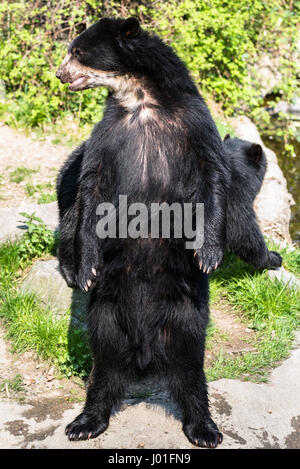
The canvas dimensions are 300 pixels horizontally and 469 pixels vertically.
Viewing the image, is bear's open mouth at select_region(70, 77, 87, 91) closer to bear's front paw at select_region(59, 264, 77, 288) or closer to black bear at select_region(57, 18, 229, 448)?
black bear at select_region(57, 18, 229, 448)

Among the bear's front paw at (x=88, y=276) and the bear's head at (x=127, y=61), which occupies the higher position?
the bear's head at (x=127, y=61)

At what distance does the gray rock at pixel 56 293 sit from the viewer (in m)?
4.52

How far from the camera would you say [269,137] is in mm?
10555

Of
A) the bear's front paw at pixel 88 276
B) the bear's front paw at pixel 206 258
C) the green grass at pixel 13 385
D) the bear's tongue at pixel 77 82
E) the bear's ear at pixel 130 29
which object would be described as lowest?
the green grass at pixel 13 385

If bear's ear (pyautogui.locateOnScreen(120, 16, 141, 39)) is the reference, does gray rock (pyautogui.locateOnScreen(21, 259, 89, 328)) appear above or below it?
below

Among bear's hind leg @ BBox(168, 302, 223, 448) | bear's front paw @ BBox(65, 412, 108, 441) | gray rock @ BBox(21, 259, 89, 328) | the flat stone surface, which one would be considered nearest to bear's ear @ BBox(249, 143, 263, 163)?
gray rock @ BBox(21, 259, 89, 328)

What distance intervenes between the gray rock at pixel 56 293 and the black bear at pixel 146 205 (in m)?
1.18

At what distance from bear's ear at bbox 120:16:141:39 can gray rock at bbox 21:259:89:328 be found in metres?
2.19

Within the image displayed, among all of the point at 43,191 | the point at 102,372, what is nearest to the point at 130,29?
the point at 102,372

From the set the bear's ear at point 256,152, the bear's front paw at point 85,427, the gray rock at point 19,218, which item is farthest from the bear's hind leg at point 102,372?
the bear's ear at point 256,152

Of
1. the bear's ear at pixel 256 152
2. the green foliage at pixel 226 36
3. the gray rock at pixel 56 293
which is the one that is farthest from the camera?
the green foliage at pixel 226 36

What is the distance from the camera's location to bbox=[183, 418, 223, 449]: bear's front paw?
315cm

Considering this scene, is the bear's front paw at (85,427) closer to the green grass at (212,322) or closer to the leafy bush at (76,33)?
the green grass at (212,322)
